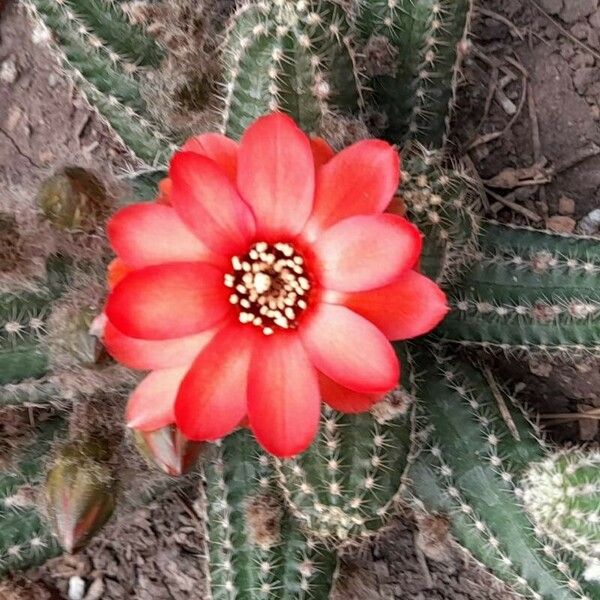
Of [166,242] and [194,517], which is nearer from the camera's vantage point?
[166,242]

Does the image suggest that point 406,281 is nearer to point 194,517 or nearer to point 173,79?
point 173,79

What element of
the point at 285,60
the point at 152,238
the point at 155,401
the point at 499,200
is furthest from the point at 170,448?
the point at 499,200

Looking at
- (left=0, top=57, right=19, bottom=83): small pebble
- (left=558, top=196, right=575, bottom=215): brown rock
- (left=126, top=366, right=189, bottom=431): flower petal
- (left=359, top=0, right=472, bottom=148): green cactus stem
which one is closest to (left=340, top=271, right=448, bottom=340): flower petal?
(left=126, top=366, right=189, bottom=431): flower petal

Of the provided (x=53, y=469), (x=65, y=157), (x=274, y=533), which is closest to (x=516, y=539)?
(x=274, y=533)

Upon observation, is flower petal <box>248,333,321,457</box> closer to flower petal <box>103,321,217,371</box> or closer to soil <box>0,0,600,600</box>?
flower petal <box>103,321,217,371</box>

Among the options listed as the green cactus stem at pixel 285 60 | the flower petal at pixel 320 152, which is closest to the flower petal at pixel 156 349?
the flower petal at pixel 320 152

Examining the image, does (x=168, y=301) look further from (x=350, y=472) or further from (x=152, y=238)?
(x=350, y=472)
